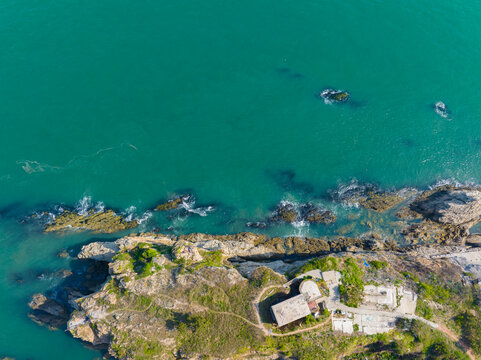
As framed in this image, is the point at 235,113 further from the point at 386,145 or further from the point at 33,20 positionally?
the point at 33,20

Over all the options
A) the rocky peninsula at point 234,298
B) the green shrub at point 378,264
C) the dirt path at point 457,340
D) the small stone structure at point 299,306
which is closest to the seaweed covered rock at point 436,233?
the rocky peninsula at point 234,298

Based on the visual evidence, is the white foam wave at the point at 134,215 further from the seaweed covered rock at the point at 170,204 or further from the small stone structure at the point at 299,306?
the small stone structure at the point at 299,306

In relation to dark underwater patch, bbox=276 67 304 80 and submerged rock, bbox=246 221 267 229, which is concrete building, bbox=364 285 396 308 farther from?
dark underwater patch, bbox=276 67 304 80

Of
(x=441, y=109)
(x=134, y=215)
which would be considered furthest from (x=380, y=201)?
(x=134, y=215)

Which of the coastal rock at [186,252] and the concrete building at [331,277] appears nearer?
the concrete building at [331,277]

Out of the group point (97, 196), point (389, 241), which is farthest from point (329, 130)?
point (97, 196)

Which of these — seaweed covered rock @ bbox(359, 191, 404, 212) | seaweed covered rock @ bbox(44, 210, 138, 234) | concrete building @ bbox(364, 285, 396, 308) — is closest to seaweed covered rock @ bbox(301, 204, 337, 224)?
seaweed covered rock @ bbox(359, 191, 404, 212)
